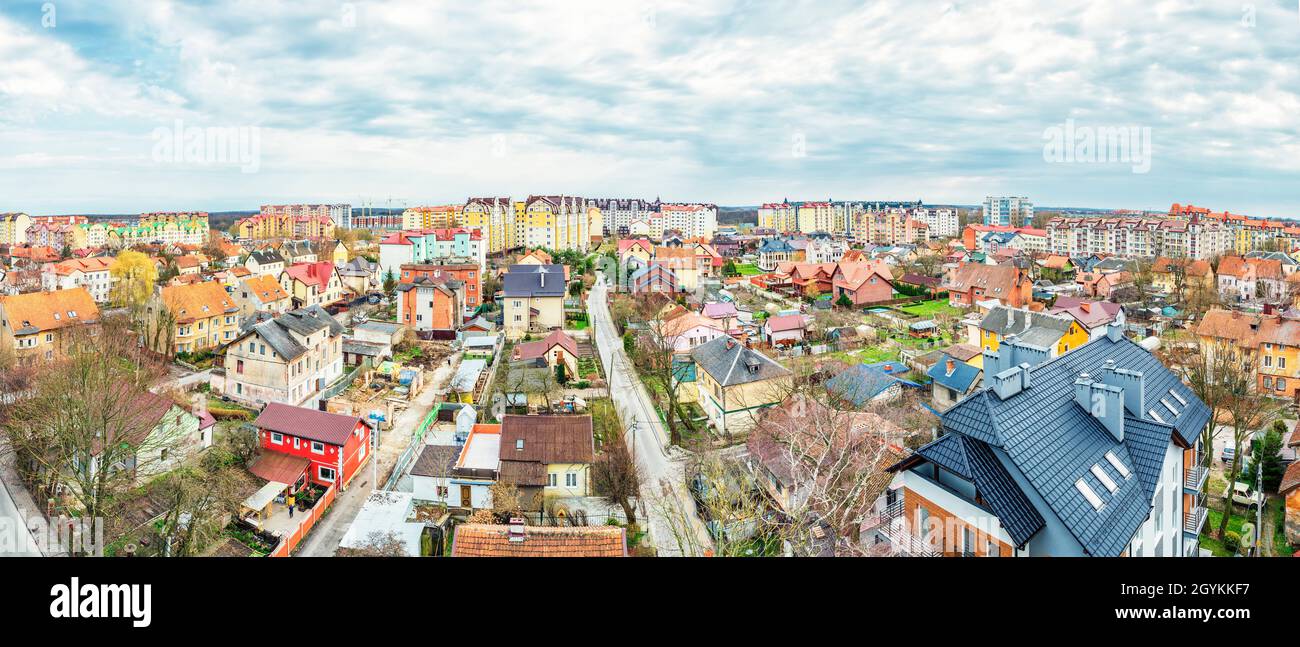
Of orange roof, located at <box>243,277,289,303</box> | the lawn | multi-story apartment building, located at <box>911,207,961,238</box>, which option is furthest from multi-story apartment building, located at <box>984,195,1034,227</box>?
orange roof, located at <box>243,277,289,303</box>

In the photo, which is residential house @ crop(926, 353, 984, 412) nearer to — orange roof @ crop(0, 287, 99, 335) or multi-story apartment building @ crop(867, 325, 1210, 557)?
multi-story apartment building @ crop(867, 325, 1210, 557)

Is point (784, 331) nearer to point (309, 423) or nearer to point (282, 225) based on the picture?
point (309, 423)

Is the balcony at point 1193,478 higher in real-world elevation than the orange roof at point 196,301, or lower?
lower

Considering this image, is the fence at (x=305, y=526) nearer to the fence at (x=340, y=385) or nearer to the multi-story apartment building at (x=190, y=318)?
the fence at (x=340, y=385)

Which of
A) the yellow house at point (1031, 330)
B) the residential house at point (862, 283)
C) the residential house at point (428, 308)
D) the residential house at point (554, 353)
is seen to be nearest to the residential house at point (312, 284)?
the residential house at point (428, 308)
